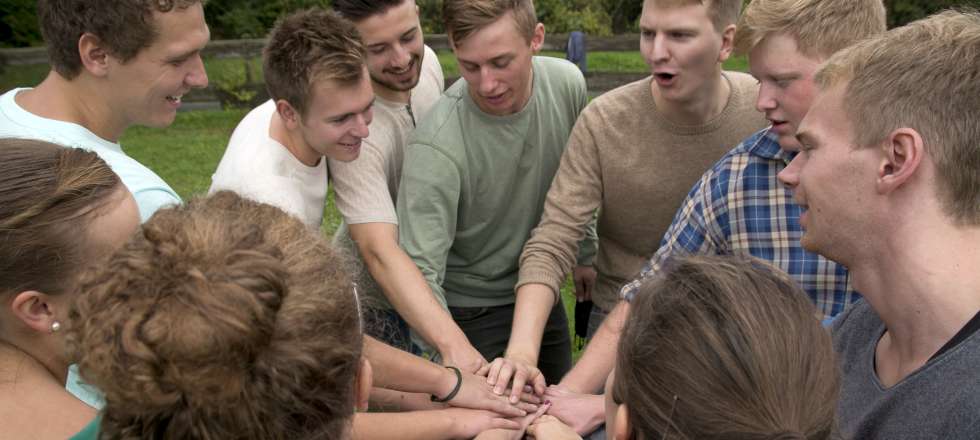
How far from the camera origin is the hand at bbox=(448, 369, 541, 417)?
9.26ft

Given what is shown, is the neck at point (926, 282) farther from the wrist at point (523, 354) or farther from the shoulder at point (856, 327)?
the wrist at point (523, 354)

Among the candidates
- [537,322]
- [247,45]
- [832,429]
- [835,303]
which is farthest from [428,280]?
[247,45]

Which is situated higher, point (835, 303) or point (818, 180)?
point (818, 180)

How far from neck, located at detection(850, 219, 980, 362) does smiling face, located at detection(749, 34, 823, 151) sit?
82cm

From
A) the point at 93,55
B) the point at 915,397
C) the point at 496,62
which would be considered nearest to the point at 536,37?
the point at 496,62

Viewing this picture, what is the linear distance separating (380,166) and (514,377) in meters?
1.01

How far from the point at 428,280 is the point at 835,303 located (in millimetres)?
1440

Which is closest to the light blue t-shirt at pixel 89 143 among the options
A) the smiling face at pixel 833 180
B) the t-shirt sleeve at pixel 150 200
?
the t-shirt sleeve at pixel 150 200

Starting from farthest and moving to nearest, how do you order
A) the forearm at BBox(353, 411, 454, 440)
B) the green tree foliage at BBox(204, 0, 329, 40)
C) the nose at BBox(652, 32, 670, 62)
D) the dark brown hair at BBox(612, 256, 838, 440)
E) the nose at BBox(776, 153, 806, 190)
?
the green tree foliage at BBox(204, 0, 329, 40) → the nose at BBox(652, 32, 670, 62) → the forearm at BBox(353, 411, 454, 440) → the nose at BBox(776, 153, 806, 190) → the dark brown hair at BBox(612, 256, 838, 440)

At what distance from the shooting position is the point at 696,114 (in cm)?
318

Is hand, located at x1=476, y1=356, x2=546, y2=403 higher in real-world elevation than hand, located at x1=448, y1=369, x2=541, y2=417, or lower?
higher

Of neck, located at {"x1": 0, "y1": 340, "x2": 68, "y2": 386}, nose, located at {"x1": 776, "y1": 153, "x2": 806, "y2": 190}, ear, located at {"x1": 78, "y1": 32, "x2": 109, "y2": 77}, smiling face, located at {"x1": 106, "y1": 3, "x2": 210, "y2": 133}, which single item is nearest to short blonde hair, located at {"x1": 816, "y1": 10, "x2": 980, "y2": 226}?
nose, located at {"x1": 776, "y1": 153, "x2": 806, "y2": 190}

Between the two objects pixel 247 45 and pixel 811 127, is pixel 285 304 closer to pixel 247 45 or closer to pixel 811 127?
pixel 811 127

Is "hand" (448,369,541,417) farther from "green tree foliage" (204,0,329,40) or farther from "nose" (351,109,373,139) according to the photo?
"green tree foliage" (204,0,329,40)
